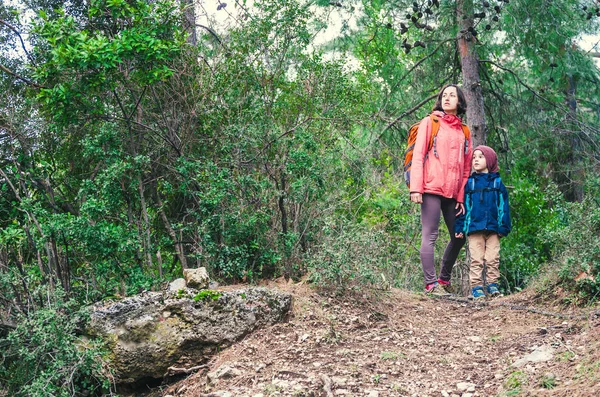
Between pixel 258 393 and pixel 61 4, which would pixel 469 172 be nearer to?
pixel 258 393

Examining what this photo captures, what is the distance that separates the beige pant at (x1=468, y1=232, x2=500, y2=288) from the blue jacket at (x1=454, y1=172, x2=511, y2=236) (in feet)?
0.37

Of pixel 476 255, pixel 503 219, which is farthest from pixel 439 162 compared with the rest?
pixel 476 255

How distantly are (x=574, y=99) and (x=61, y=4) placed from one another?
35.9 feet

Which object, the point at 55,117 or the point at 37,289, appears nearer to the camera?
the point at 37,289

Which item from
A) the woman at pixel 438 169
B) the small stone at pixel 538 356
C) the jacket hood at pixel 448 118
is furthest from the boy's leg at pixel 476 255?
the small stone at pixel 538 356

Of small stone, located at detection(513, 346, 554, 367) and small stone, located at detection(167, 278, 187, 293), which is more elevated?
small stone, located at detection(167, 278, 187, 293)

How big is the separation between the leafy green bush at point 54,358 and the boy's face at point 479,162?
176 inches

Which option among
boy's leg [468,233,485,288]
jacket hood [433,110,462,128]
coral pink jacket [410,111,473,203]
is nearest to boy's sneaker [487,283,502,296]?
boy's leg [468,233,485,288]

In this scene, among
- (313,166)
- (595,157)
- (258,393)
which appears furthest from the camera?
(595,157)

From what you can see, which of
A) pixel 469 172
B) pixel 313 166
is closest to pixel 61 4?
pixel 313 166

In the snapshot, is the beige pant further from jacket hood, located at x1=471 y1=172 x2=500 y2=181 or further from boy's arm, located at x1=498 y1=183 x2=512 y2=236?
jacket hood, located at x1=471 y1=172 x2=500 y2=181

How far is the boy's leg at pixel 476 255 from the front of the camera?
6875 mm

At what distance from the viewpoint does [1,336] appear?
5.21 m

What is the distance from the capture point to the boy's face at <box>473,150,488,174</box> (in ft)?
22.6
